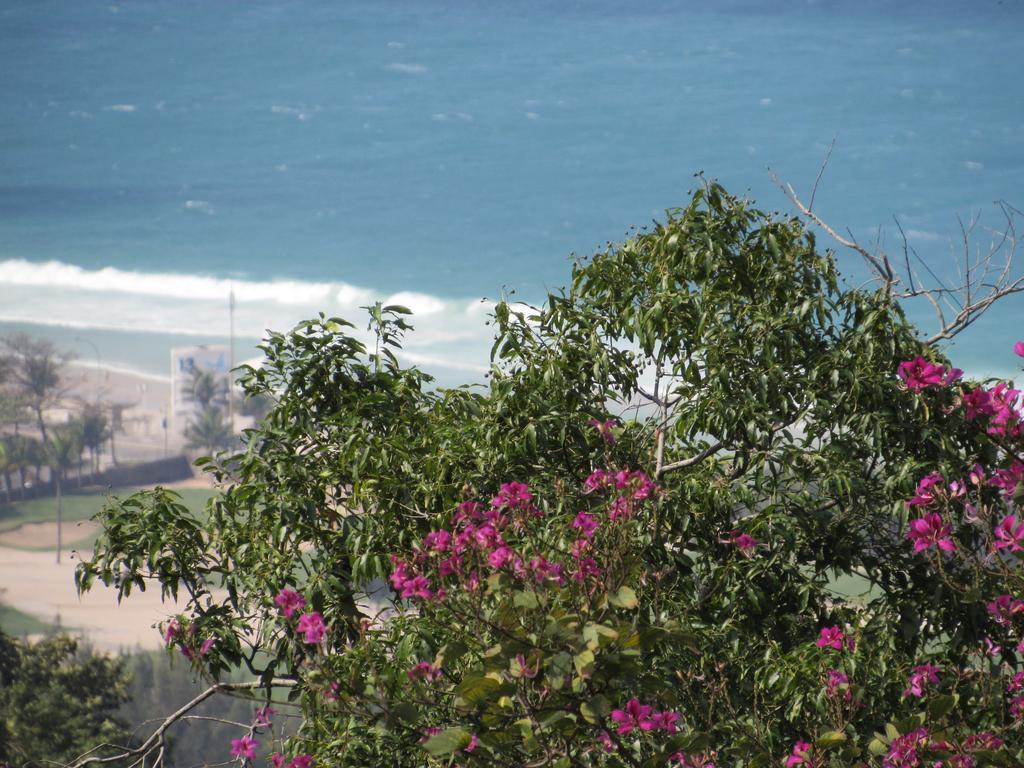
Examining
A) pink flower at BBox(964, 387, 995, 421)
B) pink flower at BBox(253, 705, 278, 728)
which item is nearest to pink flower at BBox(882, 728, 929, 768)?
pink flower at BBox(964, 387, 995, 421)

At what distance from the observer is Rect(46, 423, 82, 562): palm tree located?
80.5 ft

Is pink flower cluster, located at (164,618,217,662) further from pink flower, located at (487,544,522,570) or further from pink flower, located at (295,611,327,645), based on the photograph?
pink flower, located at (487,544,522,570)

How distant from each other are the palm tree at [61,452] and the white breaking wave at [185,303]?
458cm

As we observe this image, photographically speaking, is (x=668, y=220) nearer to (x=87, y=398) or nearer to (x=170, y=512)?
(x=170, y=512)

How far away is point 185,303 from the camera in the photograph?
29.0m

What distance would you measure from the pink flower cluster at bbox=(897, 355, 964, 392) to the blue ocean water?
1925 cm

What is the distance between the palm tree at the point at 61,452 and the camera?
80.5 ft

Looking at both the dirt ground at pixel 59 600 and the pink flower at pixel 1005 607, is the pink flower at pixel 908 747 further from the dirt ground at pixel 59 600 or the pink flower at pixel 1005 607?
the dirt ground at pixel 59 600

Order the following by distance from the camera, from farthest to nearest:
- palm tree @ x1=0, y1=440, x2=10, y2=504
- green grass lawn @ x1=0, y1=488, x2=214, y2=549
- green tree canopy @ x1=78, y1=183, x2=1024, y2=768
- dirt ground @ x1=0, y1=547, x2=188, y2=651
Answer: green grass lawn @ x1=0, y1=488, x2=214, y2=549, dirt ground @ x1=0, y1=547, x2=188, y2=651, palm tree @ x1=0, y1=440, x2=10, y2=504, green tree canopy @ x1=78, y1=183, x2=1024, y2=768

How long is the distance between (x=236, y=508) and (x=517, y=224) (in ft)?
78.1

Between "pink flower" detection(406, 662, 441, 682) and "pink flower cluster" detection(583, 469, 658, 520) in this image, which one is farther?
"pink flower cluster" detection(583, 469, 658, 520)

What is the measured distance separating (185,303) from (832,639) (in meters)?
28.0

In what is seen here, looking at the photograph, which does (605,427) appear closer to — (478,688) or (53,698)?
(478,688)

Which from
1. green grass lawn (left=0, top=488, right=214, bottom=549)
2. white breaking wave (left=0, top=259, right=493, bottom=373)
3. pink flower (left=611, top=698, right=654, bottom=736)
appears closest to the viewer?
pink flower (left=611, top=698, right=654, bottom=736)
